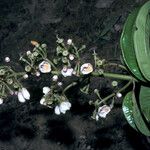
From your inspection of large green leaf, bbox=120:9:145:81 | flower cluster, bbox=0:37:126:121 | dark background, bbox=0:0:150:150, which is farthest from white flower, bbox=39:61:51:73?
dark background, bbox=0:0:150:150

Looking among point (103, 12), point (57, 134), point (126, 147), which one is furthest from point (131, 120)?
point (103, 12)

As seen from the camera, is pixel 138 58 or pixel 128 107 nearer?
pixel 138 58

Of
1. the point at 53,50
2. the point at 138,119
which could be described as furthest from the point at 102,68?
the point at 53,50

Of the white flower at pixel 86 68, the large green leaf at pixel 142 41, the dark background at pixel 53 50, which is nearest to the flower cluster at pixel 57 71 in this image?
the white flower at pixel 86 68

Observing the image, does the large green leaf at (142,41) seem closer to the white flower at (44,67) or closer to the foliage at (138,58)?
the foliage at (138,58)

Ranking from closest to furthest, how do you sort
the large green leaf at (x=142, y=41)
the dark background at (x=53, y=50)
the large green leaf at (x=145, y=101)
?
the large green leaf at (x=142, y=41) → the large green leaf at (x=145, y=101) → the dark background at (x=53, y=50)

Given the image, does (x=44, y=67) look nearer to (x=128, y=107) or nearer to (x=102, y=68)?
(x=102, y=68)
